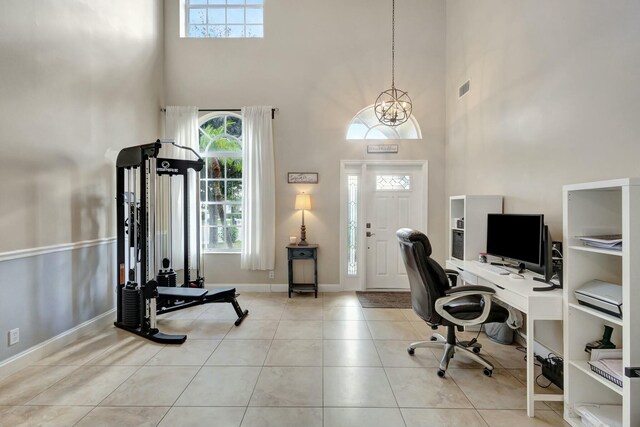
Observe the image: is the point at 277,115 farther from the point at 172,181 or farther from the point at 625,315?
the point at 625,315

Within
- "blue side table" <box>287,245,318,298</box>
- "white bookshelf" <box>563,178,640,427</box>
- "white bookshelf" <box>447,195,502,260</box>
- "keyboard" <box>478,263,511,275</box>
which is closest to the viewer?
"white bookshelf" <box>563,178,640,427</box>

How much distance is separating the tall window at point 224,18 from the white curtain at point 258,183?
1.34m

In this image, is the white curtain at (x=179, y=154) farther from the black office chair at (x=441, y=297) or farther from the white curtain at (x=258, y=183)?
the black office chair at (x=441, y=297)

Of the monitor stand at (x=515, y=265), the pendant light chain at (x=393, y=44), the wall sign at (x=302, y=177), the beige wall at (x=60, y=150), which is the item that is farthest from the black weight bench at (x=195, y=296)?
the pendant light chain at (x=393, y=44)

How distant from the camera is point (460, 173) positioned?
4.30 meters

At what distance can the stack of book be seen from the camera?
1658 millimetres

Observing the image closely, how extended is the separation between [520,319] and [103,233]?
14.8 feet

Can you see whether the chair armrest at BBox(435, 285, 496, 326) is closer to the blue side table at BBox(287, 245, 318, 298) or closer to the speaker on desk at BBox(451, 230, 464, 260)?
the speaker on desk at BBox(451, 230, 464, 260)

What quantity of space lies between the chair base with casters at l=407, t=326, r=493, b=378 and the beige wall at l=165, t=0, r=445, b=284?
2168 mm

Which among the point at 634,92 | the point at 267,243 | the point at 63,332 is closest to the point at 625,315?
the point at 634,92

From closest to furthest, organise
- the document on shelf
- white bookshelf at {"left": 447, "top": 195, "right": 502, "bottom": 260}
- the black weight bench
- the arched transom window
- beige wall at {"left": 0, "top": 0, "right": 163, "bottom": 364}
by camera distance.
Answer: the document on shelf → beige wall at {"left": 0, "top": 0, "right": 163, "bottom": 364} → white bookshelf at {"left": 447, "top": 195, "right": 502, "bottom": 260} → the black weight bench → the arched transom window

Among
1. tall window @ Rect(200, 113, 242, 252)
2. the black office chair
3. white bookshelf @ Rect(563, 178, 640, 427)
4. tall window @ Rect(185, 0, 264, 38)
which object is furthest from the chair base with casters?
tall window @ Rect(185, 0, 264, 38)

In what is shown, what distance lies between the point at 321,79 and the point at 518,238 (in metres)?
3.61

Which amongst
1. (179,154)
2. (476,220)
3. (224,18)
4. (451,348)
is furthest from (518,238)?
(224,18)
